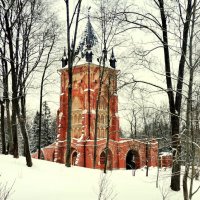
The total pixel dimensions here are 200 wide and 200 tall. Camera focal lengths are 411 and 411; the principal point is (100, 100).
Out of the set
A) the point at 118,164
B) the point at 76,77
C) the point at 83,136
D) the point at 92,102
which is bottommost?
the point at 118,164

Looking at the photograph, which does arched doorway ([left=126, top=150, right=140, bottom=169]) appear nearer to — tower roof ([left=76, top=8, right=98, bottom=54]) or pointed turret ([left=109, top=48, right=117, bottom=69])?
pointed turret ([left=109, top=48, right=117, bottom=69])

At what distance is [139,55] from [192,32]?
2298mm

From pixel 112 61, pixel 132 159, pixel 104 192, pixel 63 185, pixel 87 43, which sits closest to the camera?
pixel 104 192

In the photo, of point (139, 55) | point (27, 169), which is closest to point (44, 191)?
point (27, 169)

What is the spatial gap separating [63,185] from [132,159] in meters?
41.0

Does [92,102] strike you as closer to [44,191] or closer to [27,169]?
[27,169]

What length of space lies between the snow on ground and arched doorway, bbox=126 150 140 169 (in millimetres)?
35317

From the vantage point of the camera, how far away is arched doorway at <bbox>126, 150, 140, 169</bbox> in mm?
53778

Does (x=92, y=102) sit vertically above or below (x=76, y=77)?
below

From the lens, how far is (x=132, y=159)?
55000 millimetres

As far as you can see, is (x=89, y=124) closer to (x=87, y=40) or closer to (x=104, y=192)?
(x=87, y=40)

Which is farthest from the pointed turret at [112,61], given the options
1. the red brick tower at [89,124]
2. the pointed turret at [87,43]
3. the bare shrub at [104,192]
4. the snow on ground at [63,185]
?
the bare shrub at [104,192]

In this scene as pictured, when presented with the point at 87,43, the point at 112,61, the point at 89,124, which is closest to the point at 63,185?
the point at 89,124

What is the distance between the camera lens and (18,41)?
20.7 meters
